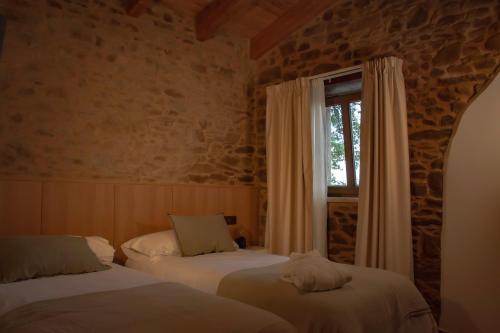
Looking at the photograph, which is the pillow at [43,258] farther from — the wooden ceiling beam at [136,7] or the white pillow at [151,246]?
the wooden ceiling beam at [136,7]

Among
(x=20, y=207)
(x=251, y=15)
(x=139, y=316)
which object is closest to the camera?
(x=139, y=316)

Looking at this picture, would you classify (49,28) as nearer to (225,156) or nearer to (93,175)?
(93,175)

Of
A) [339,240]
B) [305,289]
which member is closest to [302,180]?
[339,240]

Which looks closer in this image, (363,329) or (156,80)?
→ (363,329)

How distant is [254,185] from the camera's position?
475 cm

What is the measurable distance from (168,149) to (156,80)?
677mm

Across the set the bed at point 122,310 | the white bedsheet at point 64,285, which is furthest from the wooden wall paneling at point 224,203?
the bed at point 122,310

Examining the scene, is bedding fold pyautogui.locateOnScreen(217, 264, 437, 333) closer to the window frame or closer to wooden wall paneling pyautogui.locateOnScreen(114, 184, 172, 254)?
wooden wall paneling pyautogui.locateOnScreen(114, 184, 172, 254)

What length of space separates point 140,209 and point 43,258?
4.09 feet

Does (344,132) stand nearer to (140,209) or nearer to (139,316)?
Answer: (140,209)

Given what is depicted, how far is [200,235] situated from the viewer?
11.4ft

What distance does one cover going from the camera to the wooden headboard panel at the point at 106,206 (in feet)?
10.1

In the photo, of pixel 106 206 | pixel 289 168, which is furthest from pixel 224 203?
pixel 106 206

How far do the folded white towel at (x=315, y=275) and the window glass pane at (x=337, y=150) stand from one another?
1.85 meters
